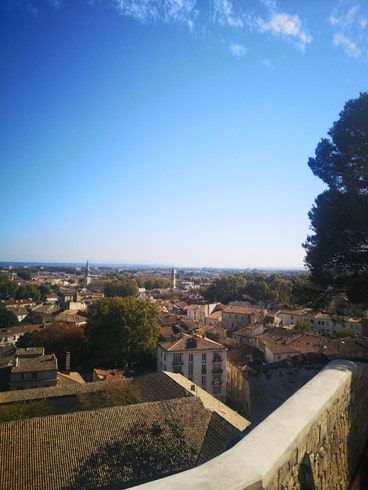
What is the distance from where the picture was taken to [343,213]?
930 cm

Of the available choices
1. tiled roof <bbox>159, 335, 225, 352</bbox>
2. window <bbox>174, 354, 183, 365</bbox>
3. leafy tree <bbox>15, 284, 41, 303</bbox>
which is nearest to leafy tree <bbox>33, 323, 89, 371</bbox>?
tiled roof <bbox>159, 335, 225, 352</bbox>

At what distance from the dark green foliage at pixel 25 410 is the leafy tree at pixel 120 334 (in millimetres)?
13825

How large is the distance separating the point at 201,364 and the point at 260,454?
25.6m

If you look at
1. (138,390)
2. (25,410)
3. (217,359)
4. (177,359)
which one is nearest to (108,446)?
(25,410)

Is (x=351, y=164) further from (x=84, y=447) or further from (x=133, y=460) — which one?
(x=84, y=447)

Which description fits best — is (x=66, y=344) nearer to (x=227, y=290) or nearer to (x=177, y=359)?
(x=177, y=359)

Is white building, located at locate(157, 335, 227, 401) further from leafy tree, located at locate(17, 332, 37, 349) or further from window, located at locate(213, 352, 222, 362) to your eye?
leafy tree, located at locate(17, 332, 37, 349)

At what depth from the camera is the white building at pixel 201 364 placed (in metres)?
26.1

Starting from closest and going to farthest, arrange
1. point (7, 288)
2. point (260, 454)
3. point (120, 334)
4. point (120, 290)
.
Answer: point (260, 454) → point (120, 334) → point (120, 290) → point (7, 288)

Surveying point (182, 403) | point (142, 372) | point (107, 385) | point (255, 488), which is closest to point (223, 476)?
point (255, 488)

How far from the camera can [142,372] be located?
1165 inches

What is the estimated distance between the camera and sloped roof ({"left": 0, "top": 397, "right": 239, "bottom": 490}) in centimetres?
1003

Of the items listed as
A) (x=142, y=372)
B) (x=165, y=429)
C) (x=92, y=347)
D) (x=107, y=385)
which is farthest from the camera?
(x=92, y=347)

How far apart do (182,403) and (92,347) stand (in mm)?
20969
